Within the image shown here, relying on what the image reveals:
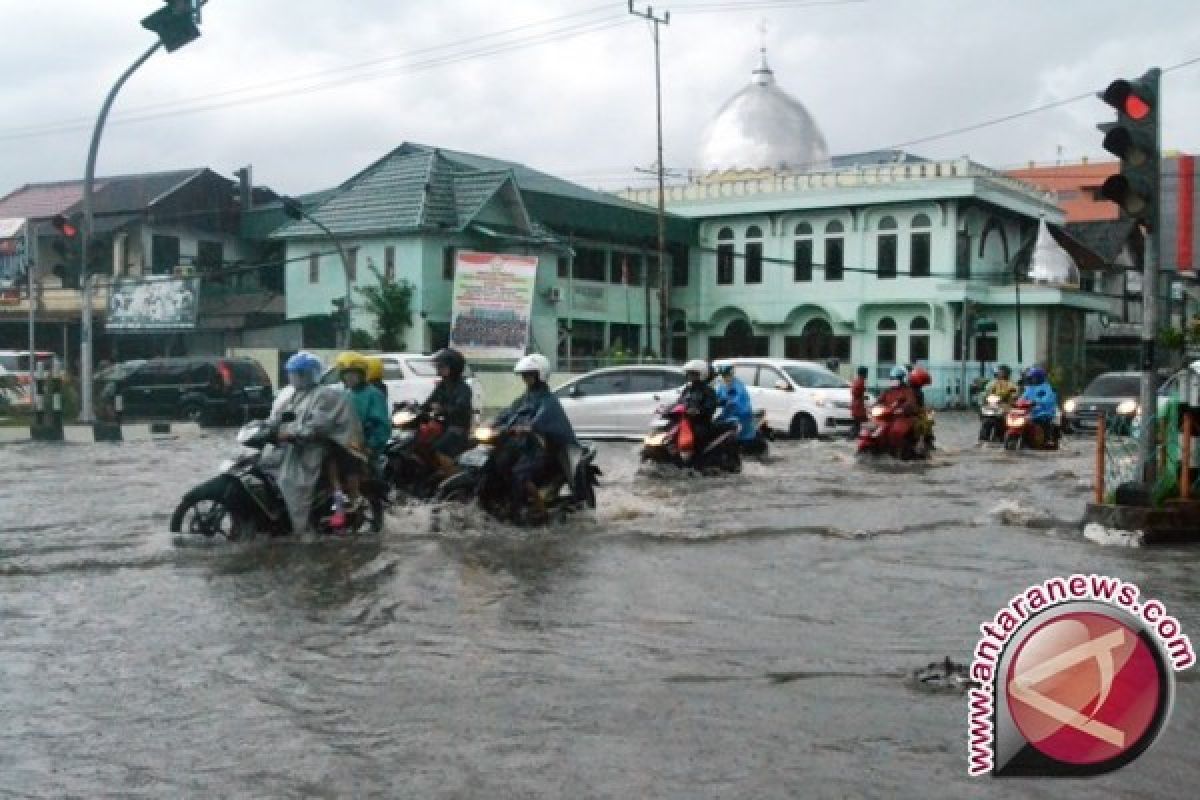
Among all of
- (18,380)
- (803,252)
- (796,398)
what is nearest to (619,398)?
(796,398)

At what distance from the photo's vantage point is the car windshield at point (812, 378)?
23.8 metres

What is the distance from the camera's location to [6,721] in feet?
17.2

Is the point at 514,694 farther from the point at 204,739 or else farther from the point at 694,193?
the point at 694,193

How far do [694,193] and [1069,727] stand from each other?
4669 centimetres

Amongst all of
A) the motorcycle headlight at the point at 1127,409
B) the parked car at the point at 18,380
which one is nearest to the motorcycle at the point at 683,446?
the motorcycle headlight at the point at 1127,409

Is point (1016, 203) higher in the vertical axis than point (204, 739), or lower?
higher

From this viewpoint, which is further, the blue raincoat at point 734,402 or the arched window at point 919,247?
the arched window at point 919,247

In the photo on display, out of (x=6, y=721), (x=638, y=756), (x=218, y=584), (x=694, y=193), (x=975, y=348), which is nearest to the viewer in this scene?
(x=638, y=756)

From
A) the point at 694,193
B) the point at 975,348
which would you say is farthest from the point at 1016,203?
the point at 694,193

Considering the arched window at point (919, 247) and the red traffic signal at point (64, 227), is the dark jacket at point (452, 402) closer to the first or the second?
the red traffic signal at point (64, 227)

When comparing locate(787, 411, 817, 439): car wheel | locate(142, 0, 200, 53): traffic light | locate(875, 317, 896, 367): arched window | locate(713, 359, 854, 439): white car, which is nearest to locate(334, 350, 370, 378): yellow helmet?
locate(142, 0, 200, 53): traffic light

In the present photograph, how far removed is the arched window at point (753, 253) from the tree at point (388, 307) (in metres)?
15.1

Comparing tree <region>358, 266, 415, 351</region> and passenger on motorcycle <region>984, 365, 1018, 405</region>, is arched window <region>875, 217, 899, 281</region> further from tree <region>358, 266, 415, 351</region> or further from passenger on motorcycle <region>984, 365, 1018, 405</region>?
passenger on motorcycle <region>984, 365, 1018, 405</region>

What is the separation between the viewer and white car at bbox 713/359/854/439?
920 inches
